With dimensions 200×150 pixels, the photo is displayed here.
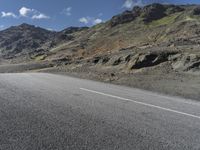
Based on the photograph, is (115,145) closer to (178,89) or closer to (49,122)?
(49,122)

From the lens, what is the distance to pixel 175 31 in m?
53.3

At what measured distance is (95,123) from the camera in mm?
8008

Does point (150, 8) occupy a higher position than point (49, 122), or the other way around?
point (150, 8)

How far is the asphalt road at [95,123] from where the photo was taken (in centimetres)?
642

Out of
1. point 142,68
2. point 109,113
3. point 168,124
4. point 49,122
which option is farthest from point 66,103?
point 142,68

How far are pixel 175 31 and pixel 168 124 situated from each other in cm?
4671

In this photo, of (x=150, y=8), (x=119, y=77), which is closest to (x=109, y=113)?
(x=119, y=77)

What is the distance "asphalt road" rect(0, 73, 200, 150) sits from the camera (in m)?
6.42

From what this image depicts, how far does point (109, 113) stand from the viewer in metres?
9.30

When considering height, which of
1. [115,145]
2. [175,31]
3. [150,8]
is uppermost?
[150,8]

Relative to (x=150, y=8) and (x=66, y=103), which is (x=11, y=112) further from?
(x=150, y=8)

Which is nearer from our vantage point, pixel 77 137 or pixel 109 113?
pixel 77 137

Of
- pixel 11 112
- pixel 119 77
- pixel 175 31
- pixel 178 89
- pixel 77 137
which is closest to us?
pixel 77 137

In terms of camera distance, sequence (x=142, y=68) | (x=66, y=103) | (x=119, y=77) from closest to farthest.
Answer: (x=66, y=103), (x=119, y=77), (x=142, y=68)
